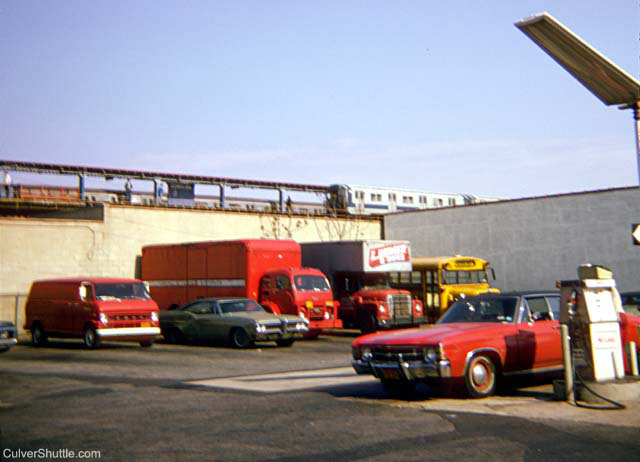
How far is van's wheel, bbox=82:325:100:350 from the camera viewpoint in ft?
66.6

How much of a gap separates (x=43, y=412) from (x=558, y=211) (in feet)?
91.3

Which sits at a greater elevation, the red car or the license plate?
the red car

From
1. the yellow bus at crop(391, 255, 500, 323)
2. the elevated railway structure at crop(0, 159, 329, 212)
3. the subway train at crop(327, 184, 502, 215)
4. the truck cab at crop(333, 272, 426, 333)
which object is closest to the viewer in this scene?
the truck cab at crop(333, 272, 426, 333)

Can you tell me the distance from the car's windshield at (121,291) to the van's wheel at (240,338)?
9.34 ft

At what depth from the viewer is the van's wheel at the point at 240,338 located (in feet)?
67.1

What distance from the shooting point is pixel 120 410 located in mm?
9938

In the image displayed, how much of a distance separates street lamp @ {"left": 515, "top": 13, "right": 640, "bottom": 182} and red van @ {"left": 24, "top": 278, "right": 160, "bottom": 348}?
14.0 m

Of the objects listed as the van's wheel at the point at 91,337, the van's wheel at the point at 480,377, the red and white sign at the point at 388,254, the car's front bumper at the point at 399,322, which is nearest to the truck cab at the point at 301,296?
the car's front bumper at the point at 399,322

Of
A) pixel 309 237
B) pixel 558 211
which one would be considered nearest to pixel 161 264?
pixel 309 237

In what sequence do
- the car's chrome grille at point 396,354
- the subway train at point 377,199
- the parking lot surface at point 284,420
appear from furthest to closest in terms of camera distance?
the subway train at point 377,199 → the car's chrome grille at point 396,354 → the parking lot surface at point 284,420

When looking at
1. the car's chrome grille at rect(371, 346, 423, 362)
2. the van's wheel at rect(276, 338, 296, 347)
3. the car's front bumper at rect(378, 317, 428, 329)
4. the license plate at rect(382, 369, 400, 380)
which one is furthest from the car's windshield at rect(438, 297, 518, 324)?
the car's front bumper at rect(378, 317, 428, 329)

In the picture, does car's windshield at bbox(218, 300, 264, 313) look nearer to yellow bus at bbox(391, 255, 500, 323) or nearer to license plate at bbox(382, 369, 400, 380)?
yellow bus at bbox(391, 255, 500, 323)

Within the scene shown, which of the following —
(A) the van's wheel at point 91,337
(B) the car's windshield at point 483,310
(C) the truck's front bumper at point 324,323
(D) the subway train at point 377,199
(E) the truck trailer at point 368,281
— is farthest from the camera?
(D) the subway train at point 377,199

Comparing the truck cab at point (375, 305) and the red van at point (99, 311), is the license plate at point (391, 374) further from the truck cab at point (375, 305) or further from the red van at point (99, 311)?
the truck cab at point (375, 305)
